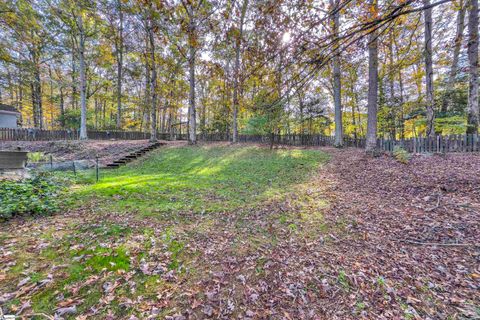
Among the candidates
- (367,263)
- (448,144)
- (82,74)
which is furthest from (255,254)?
(82,74)

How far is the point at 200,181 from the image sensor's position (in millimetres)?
7859

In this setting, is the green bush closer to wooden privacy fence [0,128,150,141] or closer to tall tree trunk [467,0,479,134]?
tall tree trunk [467,0,479,134]

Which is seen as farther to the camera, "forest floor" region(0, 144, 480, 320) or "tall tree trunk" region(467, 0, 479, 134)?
"tall tree trunk" region(467, 0, 479, 134)

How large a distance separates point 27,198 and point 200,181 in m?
4.58

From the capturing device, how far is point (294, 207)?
5.16m

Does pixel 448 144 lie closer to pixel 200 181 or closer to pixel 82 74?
pixel 200 181

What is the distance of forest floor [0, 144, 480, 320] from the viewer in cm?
234

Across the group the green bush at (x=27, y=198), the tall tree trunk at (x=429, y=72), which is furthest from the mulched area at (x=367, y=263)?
the tall tree trunk at (x=429, y=72)

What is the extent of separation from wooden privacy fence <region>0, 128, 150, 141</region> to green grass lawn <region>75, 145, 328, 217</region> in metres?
10.1

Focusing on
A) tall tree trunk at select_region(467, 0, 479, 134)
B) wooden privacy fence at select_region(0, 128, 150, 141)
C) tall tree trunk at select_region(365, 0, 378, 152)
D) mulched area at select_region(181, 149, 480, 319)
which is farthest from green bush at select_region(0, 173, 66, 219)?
wooden privacy fence at select_region(0, 128, 150, 141)

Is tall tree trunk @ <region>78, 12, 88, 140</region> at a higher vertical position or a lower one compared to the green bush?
higher

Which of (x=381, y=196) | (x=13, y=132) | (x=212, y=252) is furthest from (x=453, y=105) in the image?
(x=13, y=132)

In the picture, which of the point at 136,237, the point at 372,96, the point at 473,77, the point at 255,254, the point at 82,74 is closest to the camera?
the point at 255,254

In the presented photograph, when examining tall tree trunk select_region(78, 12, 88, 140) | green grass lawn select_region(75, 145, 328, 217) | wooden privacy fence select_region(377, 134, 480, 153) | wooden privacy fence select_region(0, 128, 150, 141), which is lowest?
green grass lawn select_region(75, 145, 328, 217)
